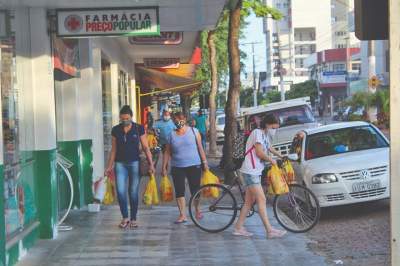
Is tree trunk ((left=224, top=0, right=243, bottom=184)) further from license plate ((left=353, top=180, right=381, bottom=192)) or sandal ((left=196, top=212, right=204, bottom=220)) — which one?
sandal ((left=196, top=212, right=204, bottom=220))

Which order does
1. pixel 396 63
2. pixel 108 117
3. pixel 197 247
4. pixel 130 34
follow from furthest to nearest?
1. pixel 108 117
2. pixel 130 34
3. pixel 197 247
4. pixel 396 63

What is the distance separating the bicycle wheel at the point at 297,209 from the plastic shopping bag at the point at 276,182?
290mm

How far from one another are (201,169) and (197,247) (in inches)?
74.5

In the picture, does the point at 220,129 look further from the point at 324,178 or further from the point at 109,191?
the point at 109,191

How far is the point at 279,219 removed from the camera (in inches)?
362

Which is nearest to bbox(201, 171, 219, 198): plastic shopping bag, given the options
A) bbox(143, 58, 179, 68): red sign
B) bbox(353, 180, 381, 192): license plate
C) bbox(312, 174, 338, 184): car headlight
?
bbox(312, 174, 338, 184): car headlight

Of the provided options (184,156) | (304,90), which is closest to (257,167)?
(184,156)

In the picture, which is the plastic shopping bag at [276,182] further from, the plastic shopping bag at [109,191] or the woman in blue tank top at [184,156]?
the plastic shopping bag at [109,191]

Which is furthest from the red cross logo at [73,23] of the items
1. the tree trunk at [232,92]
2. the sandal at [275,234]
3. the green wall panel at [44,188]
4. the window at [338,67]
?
the window at [338,67]

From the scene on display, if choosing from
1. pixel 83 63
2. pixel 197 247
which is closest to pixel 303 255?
pixel 197 247

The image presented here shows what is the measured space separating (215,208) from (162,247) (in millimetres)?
1314

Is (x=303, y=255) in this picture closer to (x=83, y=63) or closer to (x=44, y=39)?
(x=44, y=39)

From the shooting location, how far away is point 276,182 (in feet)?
29.1

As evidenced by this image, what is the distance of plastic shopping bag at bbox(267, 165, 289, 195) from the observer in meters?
8.85
